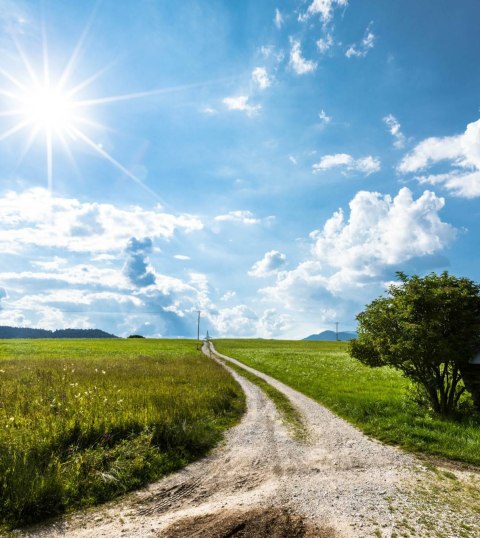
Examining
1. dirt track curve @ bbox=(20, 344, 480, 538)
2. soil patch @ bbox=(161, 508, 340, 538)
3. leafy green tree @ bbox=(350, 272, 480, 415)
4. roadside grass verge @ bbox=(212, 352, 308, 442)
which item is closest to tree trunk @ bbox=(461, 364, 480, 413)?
leafy green tree @ bbox=(350, 272, 480, 415)

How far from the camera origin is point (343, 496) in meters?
8.16

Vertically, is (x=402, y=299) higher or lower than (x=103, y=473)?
higher

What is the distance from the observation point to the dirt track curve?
684 centimetres

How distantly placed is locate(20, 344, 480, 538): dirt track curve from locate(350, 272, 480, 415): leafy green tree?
4445 millimetres

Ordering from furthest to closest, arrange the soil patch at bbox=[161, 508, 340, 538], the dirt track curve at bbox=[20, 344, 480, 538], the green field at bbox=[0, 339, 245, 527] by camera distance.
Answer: the green field at bbox=[0, 339, 245, 527] < the dirt track curve at bbox=[20, 344, 480, 538] < the soil patch at bbox=[161, 508, 340, 538]

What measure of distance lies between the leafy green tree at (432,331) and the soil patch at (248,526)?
374 inches

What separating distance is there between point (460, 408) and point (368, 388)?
8.57 meters

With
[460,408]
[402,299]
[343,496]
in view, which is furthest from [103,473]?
[460,408]

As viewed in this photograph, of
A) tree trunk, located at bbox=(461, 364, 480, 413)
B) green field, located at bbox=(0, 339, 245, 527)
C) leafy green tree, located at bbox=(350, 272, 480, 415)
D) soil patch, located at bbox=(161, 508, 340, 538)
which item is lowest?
soil patch, located at bbox=(161, 508, 340, 538)

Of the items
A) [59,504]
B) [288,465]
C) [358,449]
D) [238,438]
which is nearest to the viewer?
[59,504]

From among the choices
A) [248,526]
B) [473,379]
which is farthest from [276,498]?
[473,379]

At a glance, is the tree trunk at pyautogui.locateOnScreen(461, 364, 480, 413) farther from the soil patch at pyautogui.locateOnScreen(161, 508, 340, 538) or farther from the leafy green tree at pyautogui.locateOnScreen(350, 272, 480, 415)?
the soil patch at pyautogui.locateOnScreen(161, 508, 340, 538)

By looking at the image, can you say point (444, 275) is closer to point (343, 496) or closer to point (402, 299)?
point (402, 299)

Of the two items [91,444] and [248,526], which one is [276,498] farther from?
[91,444]
